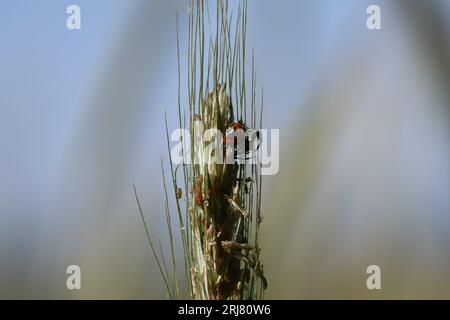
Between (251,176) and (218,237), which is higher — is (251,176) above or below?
above

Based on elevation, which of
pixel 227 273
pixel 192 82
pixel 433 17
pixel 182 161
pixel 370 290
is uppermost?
pixel 433 17

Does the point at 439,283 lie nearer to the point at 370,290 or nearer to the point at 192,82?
the point at 370,290

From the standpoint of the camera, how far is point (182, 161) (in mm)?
1769

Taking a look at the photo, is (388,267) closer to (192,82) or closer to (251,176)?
(251,176)

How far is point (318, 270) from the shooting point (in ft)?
7.79

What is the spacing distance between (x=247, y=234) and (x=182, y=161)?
28 centimetres

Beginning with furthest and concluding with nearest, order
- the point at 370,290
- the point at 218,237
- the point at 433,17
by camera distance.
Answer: the point at 370,290 → the point at 218,237 → the point at 433,17

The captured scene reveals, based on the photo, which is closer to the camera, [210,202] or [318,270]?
[210,202]
